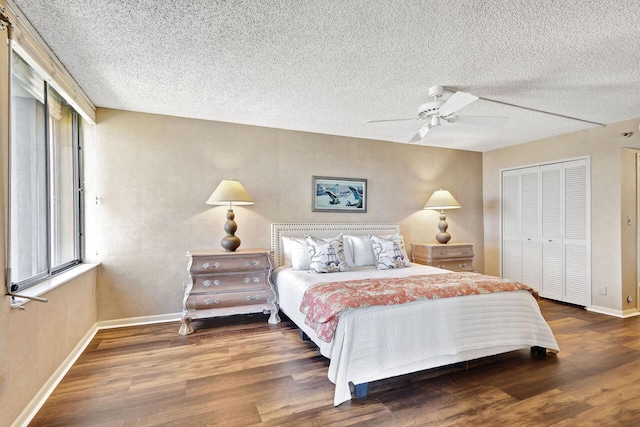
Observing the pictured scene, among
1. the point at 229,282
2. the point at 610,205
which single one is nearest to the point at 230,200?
the point at 229,282

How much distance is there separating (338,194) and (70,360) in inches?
133

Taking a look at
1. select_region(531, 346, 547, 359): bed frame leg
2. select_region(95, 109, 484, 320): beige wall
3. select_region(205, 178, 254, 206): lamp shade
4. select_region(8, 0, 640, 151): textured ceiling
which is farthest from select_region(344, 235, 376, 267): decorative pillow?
select_region(531, 346, 547, 359): bed frame leg

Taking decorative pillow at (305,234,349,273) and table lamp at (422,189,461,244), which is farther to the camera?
table lamp at (422,189,461,244)

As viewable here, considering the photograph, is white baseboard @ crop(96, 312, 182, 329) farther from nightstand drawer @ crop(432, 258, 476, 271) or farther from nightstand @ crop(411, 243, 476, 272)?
nightstand drawer @ crop(432, 258, 476, 271)

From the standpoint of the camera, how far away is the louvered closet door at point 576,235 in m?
4.27

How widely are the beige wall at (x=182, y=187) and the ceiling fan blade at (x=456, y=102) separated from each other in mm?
2094

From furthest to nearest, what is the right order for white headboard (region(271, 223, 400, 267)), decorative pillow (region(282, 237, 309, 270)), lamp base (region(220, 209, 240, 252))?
1. white headboard (region(271, 223, 400, 267))
2. decorative pillow (region(282, 237, 309, 270))
3. lamp base (region(220, 209, 240, 252))

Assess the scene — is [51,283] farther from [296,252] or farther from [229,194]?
[296,252]

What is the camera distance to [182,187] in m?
3.83

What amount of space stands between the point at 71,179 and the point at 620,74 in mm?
5048

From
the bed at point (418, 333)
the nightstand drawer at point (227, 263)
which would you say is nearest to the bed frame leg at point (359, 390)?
the bed at point (418, 333)

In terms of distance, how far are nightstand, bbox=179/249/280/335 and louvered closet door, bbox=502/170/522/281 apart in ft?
13.1

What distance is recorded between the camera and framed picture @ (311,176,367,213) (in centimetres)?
446

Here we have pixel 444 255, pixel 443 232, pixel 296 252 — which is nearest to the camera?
pixel 296 252
